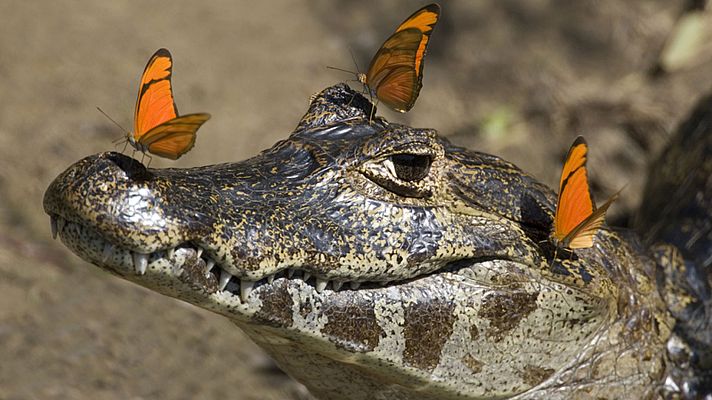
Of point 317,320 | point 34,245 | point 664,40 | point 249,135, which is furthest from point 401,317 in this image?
point 664,40

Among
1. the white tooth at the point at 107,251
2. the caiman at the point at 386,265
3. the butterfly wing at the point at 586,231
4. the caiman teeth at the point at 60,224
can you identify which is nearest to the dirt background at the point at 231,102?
the caiman at the point at 386,265

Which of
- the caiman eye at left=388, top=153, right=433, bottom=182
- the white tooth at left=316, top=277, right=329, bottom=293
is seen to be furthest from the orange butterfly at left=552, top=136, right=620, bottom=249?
the white tooth at left=316, top=277, right=329, bottom=293

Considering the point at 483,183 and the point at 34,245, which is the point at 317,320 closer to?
the point at 483,183

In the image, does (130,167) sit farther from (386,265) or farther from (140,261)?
(386,265)

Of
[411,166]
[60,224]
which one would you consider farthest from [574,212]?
[60,224]

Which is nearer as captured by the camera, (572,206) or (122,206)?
(122,206)

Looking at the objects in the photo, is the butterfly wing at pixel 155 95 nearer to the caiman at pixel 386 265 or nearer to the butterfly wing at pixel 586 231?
the caiman at pixel 386 265
